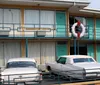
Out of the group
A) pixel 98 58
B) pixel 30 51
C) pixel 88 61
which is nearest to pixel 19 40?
pixel 30 51

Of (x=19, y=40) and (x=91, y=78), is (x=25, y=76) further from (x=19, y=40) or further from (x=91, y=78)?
(x=19, y=40)

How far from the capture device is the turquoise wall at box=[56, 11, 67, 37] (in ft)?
77.3

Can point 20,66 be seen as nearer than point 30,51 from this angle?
Yes

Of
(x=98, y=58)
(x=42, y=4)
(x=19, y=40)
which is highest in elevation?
(x=42, y=4)

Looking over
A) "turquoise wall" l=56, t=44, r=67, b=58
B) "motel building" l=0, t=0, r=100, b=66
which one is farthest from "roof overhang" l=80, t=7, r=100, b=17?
"turquoise wall" l=56, t=44, r=67, b=58

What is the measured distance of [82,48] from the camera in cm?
2756

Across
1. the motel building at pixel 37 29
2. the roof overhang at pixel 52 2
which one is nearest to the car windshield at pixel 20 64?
the motel building at pixel 37 29

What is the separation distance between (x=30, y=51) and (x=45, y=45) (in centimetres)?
143

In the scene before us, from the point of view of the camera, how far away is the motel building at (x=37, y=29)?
22.0 metres

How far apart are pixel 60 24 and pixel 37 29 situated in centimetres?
241

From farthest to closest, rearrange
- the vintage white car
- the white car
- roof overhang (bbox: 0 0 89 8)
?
roof overhang (bbox: 0 0 89 8) < the vintage white car < the white car

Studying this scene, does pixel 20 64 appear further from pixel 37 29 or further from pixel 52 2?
pixel 52 2

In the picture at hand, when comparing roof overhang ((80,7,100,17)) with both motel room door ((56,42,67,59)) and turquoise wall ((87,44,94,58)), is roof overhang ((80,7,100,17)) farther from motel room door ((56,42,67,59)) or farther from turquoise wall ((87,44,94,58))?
motel room door ((56,42,67,59))

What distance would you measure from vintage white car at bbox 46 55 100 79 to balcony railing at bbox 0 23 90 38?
4.32 metres
